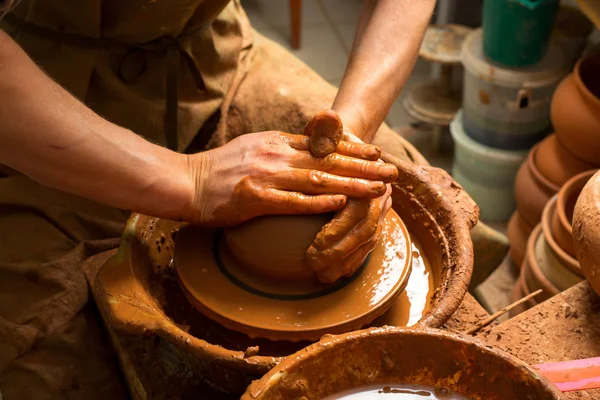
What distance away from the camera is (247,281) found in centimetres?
124

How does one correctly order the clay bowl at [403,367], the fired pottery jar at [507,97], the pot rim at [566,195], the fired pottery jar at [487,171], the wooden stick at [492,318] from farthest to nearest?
the fired pottery jar at [487,171] → the fired pottery jar at [507,97] → the pot rim at [566,195] → the wooden stick at [492,318] → the clay bowl at [403,367]

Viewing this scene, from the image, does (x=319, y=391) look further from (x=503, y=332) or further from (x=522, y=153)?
(x=522, y=153)

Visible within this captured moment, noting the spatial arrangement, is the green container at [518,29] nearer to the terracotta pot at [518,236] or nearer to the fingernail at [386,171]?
the terracotta pot at [518,236]

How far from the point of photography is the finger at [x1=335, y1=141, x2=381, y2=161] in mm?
1196

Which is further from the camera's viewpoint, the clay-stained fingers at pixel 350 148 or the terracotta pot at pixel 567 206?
the terracotta pot at pixel 567 206

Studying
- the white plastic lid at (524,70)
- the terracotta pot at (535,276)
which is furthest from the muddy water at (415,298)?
the white plastic lid at (524,70)

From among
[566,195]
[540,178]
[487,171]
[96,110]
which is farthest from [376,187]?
[487,171]

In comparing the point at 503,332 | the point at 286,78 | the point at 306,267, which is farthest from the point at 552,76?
the point at 306,267

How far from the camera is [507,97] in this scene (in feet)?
8.77

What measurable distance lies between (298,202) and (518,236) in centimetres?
171

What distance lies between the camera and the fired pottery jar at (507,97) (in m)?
2.61

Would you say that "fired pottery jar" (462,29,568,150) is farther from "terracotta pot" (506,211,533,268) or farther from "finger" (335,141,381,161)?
"finger" (335,141,381,161)

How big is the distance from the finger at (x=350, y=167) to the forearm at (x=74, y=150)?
0.24 metres

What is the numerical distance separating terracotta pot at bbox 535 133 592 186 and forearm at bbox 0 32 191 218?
160 cm
